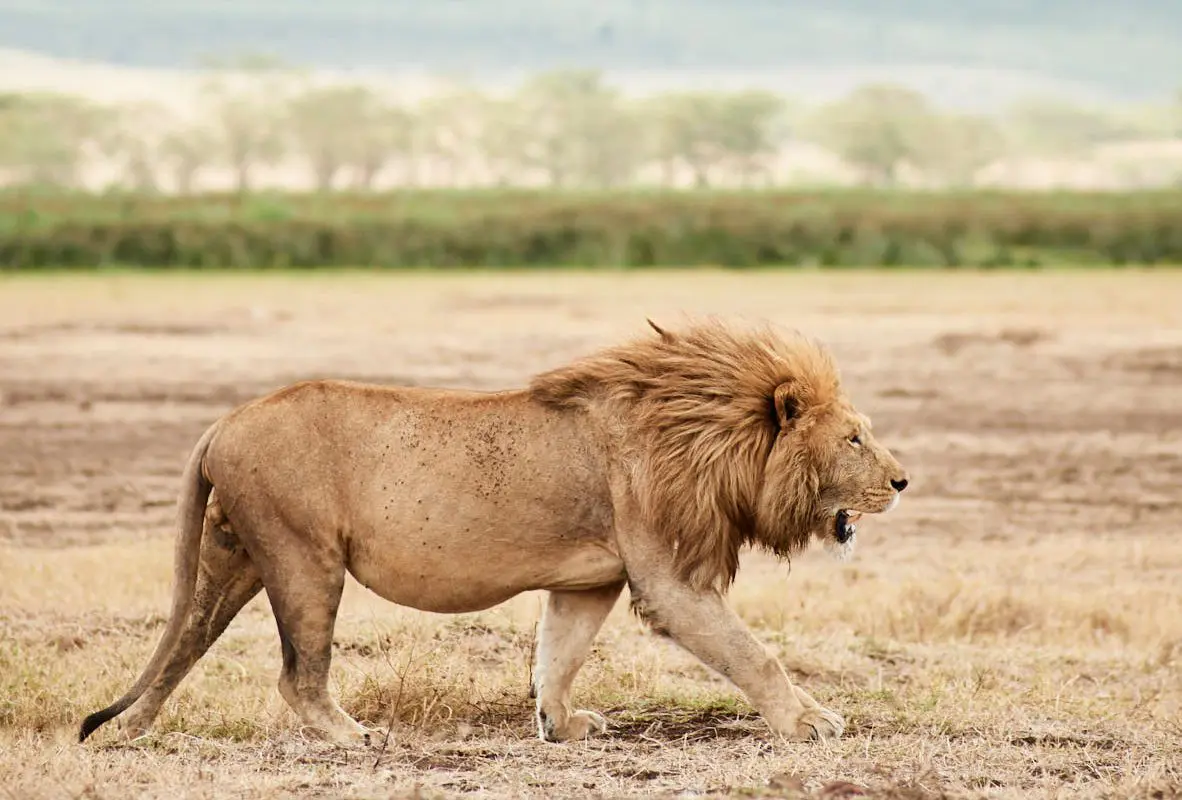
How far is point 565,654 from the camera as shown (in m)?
6.81

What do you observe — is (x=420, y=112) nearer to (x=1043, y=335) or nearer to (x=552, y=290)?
(x=552, y=290)

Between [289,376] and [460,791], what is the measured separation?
13.7 m

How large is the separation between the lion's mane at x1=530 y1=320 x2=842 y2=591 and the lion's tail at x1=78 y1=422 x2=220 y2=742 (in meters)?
1.28

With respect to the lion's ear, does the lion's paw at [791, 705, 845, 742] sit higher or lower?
lower

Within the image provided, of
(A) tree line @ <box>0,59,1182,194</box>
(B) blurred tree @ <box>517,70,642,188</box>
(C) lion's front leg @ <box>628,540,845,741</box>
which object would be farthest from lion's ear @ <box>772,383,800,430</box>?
(B) blurred tree @ <box>517,70,642,188</box>

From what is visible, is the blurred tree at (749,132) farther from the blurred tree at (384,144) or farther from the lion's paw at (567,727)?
the lion's paw at (567,727)

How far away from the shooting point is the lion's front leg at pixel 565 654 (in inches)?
267

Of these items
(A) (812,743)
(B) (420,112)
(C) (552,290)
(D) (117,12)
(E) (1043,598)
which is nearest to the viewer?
(A) (812,743)

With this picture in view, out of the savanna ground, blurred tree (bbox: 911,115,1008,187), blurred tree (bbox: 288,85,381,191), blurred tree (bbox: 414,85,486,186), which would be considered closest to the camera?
the savanna ground

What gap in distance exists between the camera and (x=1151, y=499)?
13.7 meters

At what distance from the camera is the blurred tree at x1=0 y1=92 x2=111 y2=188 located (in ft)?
263

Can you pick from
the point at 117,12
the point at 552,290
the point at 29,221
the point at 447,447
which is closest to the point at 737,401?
the point at 447,447

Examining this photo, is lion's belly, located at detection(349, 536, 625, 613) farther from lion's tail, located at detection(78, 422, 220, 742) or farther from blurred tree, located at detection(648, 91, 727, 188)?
blurred tree, located at detection(648, 91, 727, 188)

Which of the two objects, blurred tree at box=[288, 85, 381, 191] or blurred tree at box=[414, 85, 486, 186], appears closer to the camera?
blurred tree at box=[288, 85, 381, 191]
